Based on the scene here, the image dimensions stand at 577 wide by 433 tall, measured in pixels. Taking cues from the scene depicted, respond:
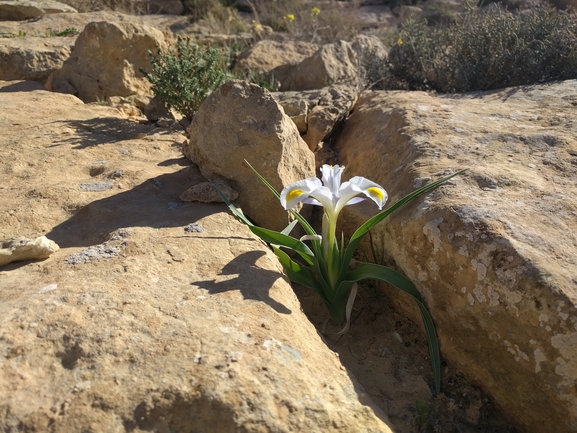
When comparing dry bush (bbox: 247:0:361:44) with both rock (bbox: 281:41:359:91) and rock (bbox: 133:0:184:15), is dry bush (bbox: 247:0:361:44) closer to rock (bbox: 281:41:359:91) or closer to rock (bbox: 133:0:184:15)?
rock (bbox: 133:0:184:15)

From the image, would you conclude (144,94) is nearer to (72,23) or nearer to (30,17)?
(72,23)

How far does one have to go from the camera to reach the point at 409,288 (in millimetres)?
2393

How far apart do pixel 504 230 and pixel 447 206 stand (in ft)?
0.95

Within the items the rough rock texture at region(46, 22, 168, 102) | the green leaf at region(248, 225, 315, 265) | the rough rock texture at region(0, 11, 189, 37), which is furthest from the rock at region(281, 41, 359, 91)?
the green leaf at region(248, 225, 315, 265)

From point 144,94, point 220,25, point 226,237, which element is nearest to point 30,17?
point 220,25

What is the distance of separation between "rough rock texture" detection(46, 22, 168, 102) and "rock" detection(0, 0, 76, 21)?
114 inches

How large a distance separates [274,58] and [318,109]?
2130mm

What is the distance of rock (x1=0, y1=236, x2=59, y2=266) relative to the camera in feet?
7.84

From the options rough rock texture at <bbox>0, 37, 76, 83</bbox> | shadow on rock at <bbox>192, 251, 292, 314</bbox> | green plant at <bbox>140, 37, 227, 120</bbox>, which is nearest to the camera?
shadow on rock at <bbox>192, 251, 292, 314</bbox>

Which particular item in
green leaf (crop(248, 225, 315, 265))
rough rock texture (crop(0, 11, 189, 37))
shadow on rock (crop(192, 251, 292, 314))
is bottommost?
shadow on rock (crop(192, 251, 292, 314))

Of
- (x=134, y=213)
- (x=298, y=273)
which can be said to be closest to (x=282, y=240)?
(x=298, y=273)

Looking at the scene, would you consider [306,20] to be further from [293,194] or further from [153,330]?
[153,330]

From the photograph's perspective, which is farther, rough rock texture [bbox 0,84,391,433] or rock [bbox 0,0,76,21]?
rock [bbox 0,0,76,21]

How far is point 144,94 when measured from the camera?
527cm
